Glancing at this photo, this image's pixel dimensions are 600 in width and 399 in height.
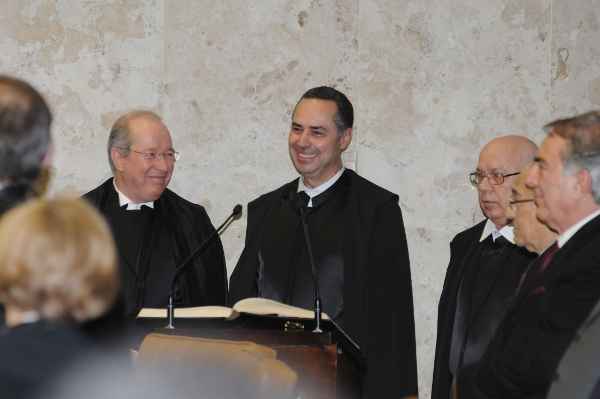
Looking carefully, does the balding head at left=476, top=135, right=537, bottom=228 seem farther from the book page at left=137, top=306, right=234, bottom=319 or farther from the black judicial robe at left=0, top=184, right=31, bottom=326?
the black judicial robe at left=0, top=184, right=31, bottom=326

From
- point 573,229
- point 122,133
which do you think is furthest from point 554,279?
point 122,133

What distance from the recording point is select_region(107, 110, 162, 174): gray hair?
609 centimetres

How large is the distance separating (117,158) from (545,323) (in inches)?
127

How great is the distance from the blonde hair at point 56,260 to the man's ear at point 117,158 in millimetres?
3896

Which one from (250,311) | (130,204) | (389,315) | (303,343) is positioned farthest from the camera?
(130,204)

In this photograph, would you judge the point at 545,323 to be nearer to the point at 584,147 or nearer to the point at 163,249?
the point at 584,147

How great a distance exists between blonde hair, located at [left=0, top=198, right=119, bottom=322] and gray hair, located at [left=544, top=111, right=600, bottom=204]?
2081 mm

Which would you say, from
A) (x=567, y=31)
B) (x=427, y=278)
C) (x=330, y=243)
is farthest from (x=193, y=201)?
(x=567, y=31)

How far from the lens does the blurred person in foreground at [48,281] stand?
2.18m

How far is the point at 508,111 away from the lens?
273 inches

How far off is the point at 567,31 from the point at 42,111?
4934 millimetres

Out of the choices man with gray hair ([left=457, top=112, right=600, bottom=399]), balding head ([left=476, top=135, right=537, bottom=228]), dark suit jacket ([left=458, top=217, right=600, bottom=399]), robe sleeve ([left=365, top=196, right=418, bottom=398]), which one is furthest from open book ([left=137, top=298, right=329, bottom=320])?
balding head ([left=476, top=135, right=537, bottom=228])

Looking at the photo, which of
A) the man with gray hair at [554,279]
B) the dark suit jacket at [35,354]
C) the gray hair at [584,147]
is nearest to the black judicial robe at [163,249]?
the man with gray hair at [554,279]

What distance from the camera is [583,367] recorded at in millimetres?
3285
